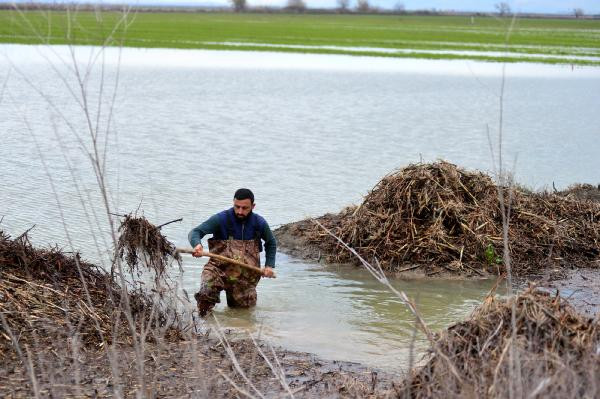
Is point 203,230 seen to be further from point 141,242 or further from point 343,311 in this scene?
point 343,311

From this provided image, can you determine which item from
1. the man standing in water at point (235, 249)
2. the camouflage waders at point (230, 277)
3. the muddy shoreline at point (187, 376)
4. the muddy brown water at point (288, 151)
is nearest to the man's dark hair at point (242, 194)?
the man standing in water at point (235, 249)

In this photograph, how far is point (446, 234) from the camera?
10055mm

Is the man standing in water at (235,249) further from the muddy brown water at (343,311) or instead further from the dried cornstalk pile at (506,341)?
the dried cornstalk pile at (506,341)

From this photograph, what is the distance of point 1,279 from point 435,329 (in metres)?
3.62

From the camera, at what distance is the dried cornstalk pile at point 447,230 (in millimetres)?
9953

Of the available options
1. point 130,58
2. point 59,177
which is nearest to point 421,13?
point 130,58

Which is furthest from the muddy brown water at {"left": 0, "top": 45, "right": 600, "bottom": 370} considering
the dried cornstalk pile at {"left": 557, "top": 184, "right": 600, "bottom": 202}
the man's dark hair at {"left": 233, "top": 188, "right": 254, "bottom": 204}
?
the dried cornstalk pile at {"left": 557, "top": 184, "right": 600, "bottom": 202}

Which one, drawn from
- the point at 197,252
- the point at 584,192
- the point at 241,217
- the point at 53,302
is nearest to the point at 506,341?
the point at 197,252

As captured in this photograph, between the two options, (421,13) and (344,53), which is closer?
(344,53)

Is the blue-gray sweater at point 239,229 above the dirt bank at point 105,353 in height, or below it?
above

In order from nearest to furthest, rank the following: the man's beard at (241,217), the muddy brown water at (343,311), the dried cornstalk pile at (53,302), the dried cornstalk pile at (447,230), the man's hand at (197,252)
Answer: the dried cornstalk pile at (53,302) < the man's hand at (197,252) < the muddy brown water at (343,311) < the man's beard at (241,217) < the dried cornstalk pile at (447,230)

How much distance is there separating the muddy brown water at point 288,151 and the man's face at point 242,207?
86 cm

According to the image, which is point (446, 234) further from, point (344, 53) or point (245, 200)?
point (344, 53)

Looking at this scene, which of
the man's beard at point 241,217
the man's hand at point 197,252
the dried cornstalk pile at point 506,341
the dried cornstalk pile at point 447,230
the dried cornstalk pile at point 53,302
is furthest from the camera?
the dried cornstalk pile at point 447,230
